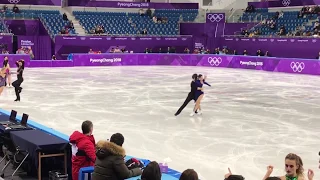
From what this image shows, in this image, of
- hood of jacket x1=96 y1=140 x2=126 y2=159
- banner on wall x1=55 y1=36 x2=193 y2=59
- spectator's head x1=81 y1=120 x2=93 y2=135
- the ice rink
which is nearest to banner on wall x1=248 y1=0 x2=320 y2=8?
banner on wall x1=55 y1=36 x2=193 y2=59

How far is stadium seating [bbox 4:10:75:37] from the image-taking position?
37553 mm

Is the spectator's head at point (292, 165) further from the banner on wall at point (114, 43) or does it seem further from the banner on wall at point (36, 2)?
the banner on wall at point (36, 2)

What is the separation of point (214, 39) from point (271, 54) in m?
6.30

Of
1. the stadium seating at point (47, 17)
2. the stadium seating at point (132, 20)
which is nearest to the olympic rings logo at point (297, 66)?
the stadium seating at point (132, 20)

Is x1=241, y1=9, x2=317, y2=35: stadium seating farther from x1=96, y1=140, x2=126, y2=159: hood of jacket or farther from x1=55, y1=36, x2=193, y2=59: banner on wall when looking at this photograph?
x1=96, y1=140, x2=126, y2=159: hood of jacket

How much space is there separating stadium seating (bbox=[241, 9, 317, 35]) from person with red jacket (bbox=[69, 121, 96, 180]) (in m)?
31.7

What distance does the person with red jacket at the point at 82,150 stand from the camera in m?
6.54

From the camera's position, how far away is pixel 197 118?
13609 millimetres

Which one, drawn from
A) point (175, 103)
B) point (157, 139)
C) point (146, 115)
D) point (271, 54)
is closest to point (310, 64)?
point (271, 54)

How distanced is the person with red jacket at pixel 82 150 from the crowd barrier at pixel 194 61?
24.7m

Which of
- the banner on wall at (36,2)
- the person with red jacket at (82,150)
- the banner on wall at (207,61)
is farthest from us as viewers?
the banner on wall at (36,2)

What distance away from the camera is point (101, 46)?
3897 centimetres

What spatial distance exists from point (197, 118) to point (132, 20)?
3014 cm

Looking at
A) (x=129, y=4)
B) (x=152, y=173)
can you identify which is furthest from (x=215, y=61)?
(x=152, y=173)
